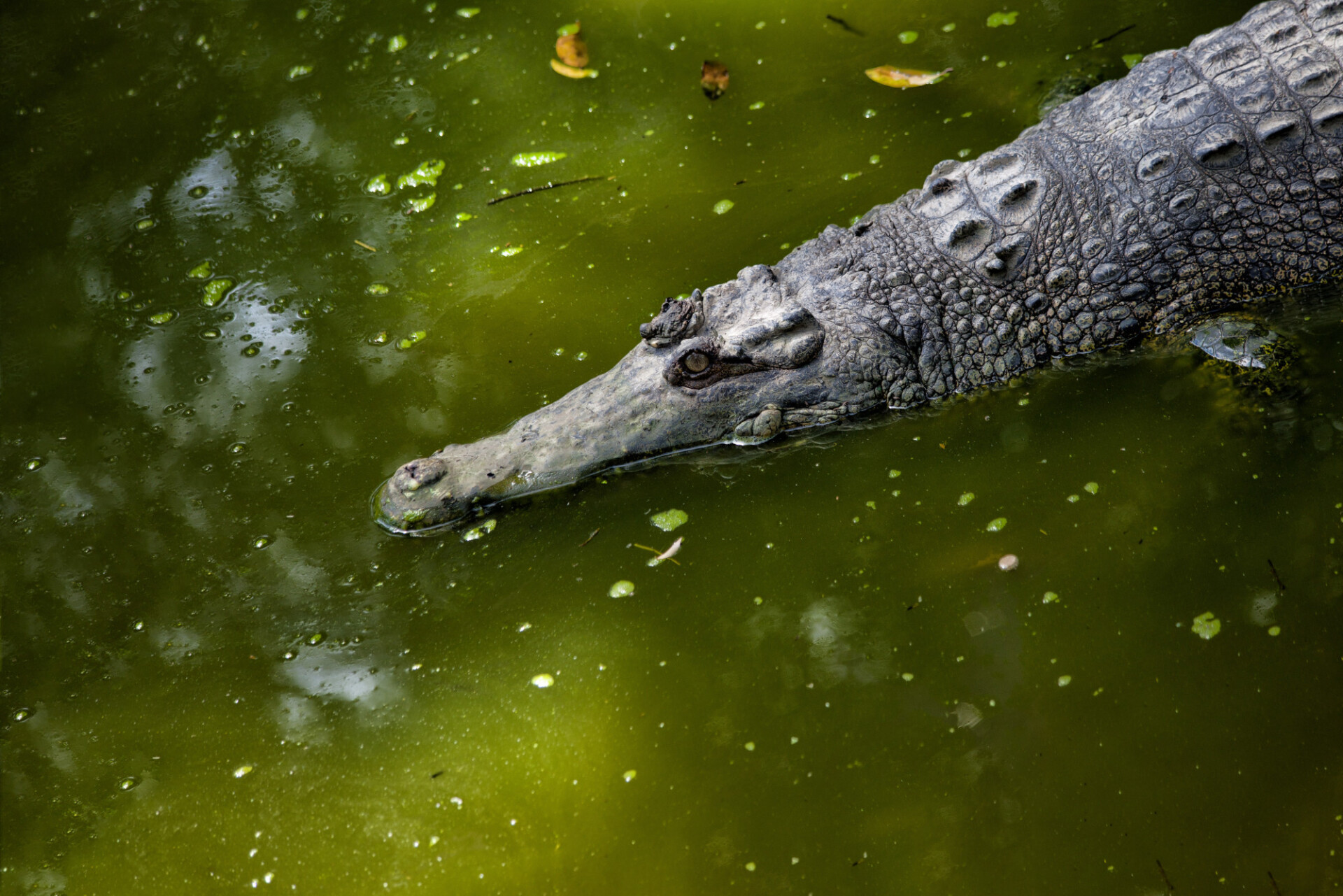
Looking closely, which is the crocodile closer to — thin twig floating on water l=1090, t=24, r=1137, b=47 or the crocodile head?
the crocodile head

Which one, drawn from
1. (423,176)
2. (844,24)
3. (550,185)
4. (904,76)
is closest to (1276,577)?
(904,76)

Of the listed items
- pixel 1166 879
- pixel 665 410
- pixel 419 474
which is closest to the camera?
pixel 1166 879

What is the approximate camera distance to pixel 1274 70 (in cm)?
361

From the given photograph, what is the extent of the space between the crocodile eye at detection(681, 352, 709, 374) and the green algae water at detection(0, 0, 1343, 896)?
0.37 metres

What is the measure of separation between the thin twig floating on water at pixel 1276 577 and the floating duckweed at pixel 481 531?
8.83 ft

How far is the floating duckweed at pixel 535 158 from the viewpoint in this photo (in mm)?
4926

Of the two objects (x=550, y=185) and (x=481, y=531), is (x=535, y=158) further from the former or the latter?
(x=481, y=531)

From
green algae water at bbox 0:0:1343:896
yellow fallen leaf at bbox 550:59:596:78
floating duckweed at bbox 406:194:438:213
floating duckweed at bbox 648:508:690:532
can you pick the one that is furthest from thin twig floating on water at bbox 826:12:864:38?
floating duckweed at bbox 648:508:690:532

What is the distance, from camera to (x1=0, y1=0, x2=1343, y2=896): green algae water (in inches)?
104

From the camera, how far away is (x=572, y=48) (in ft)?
17.9

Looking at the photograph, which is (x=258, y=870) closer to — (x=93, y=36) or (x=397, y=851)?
(x=397, y=851)

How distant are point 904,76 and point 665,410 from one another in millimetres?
2697

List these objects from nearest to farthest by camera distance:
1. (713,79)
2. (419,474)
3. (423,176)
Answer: (419,474) → (423,176) → (713,79)

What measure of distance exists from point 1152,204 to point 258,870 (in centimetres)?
396
